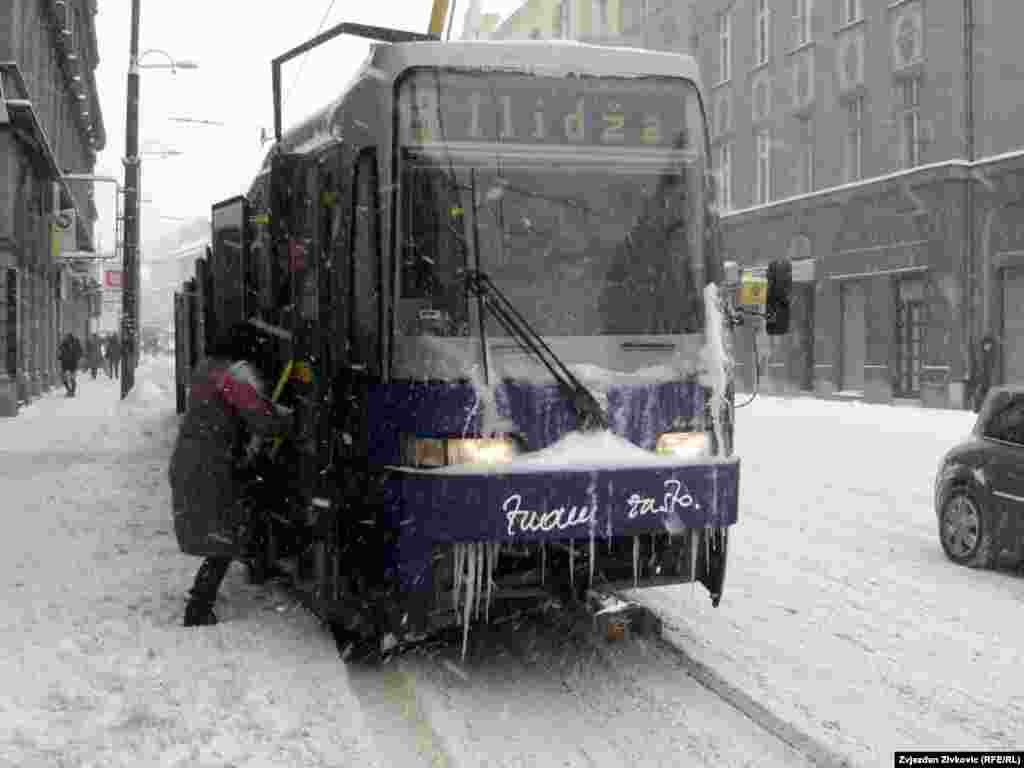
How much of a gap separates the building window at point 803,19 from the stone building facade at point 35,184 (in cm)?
2005

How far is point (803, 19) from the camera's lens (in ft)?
112

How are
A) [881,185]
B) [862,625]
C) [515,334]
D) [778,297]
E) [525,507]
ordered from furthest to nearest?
[881,185] < [862,625] < [778,297] < [515,334] < [525,507]

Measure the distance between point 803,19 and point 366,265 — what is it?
103 feet

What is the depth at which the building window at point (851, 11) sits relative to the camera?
104 feet

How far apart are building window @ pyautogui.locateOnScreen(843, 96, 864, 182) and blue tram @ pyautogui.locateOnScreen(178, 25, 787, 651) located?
27.1 metres

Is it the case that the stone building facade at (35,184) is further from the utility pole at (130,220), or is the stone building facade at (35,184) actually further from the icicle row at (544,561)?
the icicle row at (544,561)

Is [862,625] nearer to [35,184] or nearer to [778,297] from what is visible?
[778,297]

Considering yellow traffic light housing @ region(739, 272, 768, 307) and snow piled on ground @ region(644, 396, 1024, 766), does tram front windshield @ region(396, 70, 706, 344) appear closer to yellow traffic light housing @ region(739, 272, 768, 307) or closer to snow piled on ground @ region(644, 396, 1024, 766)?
snow piled on ground @ region(644, 396, 1024, 766)

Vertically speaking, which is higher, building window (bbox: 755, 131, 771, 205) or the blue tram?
building window (bbox: 755, 131, 771, 205)

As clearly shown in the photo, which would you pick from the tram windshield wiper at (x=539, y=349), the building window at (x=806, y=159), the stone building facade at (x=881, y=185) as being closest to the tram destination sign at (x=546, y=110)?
the tram windshield wiper at (x=539, y=349)

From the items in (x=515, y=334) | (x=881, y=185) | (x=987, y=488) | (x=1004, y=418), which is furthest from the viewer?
(x=881, y=185)

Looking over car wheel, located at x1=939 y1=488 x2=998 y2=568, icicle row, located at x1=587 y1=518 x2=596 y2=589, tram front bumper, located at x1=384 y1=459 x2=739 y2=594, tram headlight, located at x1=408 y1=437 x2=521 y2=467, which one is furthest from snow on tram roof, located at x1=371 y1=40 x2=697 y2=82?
car wheel, located at x1=939 y1=488 x2=998 y2=568

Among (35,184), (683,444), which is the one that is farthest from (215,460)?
(35,184)

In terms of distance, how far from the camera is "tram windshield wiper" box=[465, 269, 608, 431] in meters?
5.74
